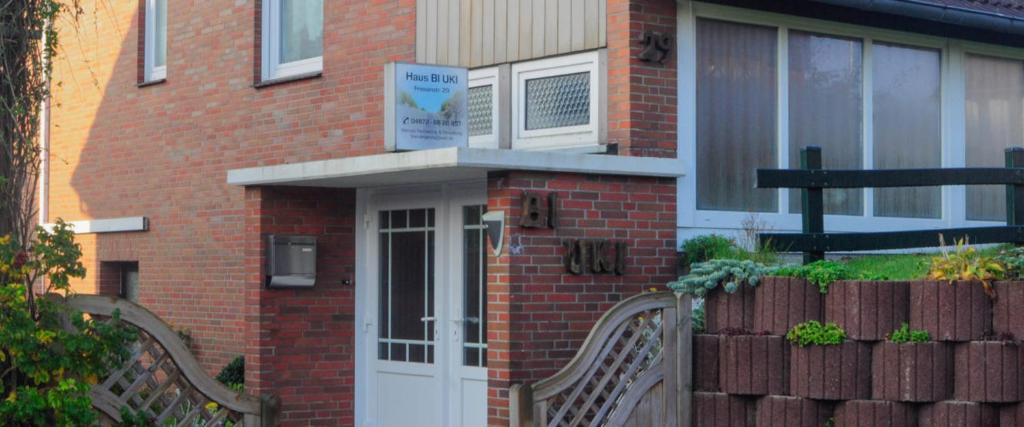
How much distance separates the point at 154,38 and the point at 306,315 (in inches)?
199

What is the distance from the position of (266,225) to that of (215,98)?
300cm

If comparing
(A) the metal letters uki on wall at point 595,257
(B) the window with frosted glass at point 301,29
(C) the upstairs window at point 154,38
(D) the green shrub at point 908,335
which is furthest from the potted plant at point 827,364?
(C) the upstairs window at point 154,38

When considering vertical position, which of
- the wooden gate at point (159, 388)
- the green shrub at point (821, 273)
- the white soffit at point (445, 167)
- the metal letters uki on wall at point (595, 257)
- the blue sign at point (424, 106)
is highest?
the blue sign at point (424, 106)

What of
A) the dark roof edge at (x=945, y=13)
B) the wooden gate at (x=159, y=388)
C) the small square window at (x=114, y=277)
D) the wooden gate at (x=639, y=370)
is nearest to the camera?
the wooden gate at (x=159, y=388)

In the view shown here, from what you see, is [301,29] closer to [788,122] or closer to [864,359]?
[788,122]

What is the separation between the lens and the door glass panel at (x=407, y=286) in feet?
37.6

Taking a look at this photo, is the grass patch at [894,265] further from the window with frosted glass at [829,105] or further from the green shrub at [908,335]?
the window with frosted glass at [829,105]

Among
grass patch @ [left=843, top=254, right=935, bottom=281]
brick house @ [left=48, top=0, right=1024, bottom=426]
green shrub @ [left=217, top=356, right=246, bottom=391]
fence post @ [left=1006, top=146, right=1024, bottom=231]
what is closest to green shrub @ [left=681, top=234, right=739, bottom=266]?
brick house @ [left=48, top=0, right=1024, bottom=426]

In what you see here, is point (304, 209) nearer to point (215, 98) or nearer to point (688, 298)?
point (215, 98)

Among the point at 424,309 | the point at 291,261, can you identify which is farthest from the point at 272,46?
the point at 424,309

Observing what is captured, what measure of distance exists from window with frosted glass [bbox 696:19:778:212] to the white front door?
67.4 inches

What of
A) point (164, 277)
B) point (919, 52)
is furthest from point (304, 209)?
point (919, 52)

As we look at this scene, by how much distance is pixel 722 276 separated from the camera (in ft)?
30.3

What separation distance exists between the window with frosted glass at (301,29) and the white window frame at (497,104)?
232cm
